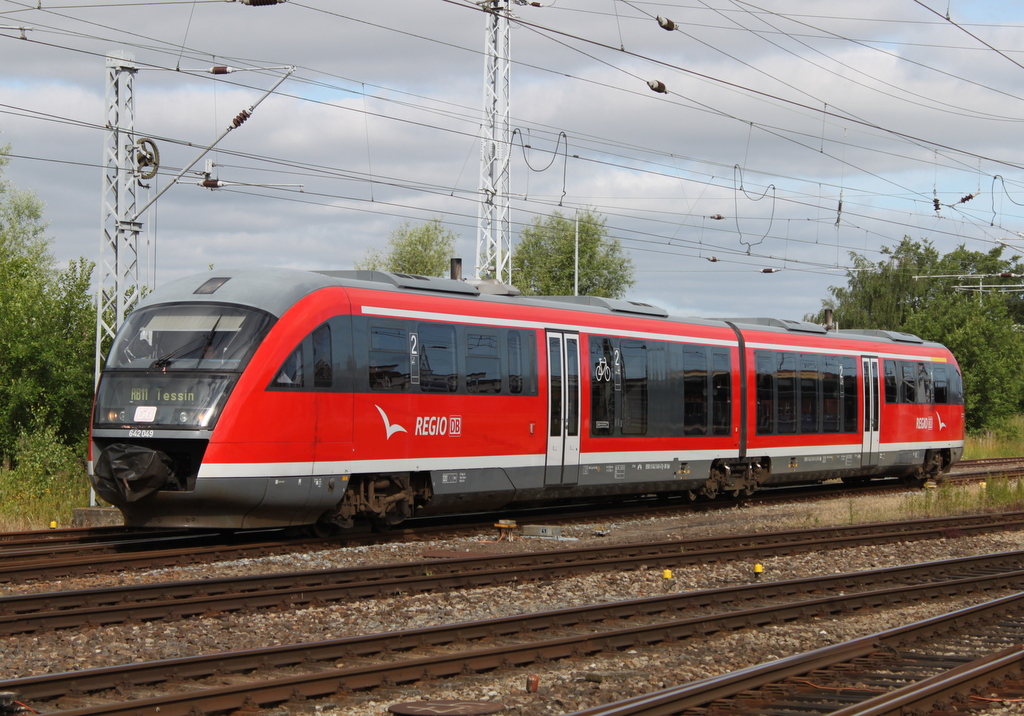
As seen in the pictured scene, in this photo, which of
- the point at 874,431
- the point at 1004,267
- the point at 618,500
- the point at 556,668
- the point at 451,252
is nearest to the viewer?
the point at 556,668

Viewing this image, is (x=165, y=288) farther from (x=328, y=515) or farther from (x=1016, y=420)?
(x=1016, y=420)

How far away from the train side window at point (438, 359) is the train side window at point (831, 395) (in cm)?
1065

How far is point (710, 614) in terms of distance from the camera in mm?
10297

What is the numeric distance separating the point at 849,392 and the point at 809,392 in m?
1.57

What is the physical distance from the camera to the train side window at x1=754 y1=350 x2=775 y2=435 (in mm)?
21531

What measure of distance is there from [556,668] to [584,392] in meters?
9.37

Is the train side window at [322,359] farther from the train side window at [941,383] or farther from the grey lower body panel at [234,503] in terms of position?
the train side window at [941,383]

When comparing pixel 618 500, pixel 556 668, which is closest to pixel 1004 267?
pixel 618 500

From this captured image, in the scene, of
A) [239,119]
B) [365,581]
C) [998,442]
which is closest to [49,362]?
[239,119]

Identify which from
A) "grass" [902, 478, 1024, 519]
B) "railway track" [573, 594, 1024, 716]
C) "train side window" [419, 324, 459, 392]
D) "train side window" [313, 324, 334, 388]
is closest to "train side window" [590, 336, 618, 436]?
"train side window" [419, 324, 459, 392]

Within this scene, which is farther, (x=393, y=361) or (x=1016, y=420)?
(x=1016, y=420)

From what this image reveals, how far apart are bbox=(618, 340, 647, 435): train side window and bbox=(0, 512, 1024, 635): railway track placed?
3.63 m

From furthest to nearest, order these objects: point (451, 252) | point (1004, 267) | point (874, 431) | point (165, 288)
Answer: point (1004, 267) → point (451, 252) → point (874, 431) → point (165, 288)

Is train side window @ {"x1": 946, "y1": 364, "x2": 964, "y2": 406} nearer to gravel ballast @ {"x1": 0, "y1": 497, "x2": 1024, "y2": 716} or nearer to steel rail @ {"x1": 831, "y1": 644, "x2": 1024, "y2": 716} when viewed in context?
gravel ballast @ {"x1": 0, "y1": 497, "x2": 1024, "y2": 716}
